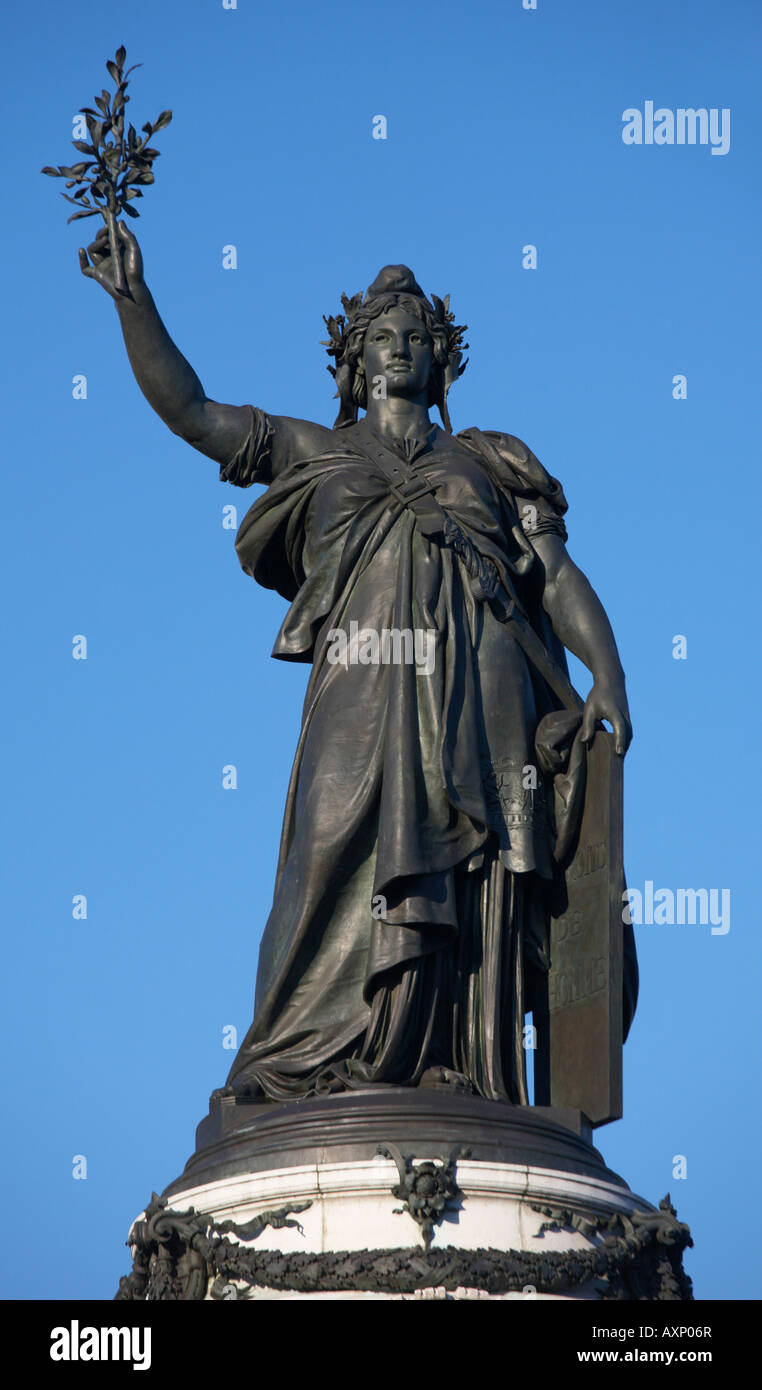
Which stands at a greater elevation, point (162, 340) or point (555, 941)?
point (162, 340)

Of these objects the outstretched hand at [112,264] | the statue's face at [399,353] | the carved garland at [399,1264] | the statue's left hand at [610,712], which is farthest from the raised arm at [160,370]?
Result: the carved garland at [399,1264]

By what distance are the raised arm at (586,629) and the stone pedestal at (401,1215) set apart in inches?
139

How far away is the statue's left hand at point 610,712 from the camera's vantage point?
19094 millimetres

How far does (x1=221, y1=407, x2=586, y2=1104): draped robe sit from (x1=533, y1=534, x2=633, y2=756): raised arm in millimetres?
331

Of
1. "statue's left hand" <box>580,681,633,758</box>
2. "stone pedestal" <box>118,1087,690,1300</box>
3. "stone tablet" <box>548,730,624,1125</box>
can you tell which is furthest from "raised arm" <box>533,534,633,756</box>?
"stone pedestal" <box>118,1087,690,1300</box>

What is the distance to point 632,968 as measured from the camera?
62.1 ft

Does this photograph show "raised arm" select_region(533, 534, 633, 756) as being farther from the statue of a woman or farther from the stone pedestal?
the stone pedestal

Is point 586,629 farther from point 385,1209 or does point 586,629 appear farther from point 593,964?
point 385,1209

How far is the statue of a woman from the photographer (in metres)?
18.0

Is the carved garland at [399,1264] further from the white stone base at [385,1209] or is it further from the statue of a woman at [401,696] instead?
the statue of a woman at [401,696]
